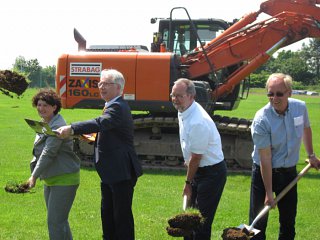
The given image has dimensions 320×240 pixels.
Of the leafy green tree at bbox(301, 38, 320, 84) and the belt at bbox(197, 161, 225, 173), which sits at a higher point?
the leafy green tree at bbox(301, 38, 320, 84)

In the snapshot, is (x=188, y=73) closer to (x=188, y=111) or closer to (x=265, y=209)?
(x=188, y=111)

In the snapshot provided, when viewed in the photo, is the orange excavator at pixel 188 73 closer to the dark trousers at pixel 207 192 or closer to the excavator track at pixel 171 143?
the excavator track at pixel 171 143

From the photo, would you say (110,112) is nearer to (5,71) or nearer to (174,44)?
(5,71)

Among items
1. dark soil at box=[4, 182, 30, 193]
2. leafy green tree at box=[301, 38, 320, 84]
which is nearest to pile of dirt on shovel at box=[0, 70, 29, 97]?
dark soil at box=[4, 182, 30, 193]

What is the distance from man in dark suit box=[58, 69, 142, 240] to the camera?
16.6 feet

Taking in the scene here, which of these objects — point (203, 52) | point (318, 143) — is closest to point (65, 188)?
point (203, 52)

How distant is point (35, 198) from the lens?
8.47 meters

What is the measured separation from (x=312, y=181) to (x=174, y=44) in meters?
4.46

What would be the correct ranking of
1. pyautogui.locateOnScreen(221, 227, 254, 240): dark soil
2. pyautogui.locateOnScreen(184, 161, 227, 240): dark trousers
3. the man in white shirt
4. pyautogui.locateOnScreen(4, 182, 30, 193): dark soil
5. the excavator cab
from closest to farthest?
pyautogui.locateOnScreen(221, 227, 254, 240): dark soil < the man in white shirt < pyautogui.locateOnScreen(184, 161, 227, 240): dark trousers < pyautogui.locateOnScreen(4, 182, 30, 193): dark soil < the excavator cab

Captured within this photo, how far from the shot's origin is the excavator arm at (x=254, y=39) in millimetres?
11391

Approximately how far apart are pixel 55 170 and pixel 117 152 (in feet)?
2.01

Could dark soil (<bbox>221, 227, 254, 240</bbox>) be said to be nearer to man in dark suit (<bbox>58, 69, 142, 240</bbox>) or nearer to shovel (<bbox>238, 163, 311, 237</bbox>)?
shovel (<bbox>238, 163, 311, 237</bbox>)

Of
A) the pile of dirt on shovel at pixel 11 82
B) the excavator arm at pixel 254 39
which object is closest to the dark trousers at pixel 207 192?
the pile of dirt on shovel at pixel 11 82

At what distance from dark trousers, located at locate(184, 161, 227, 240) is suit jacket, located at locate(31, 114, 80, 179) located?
47.3 inches
